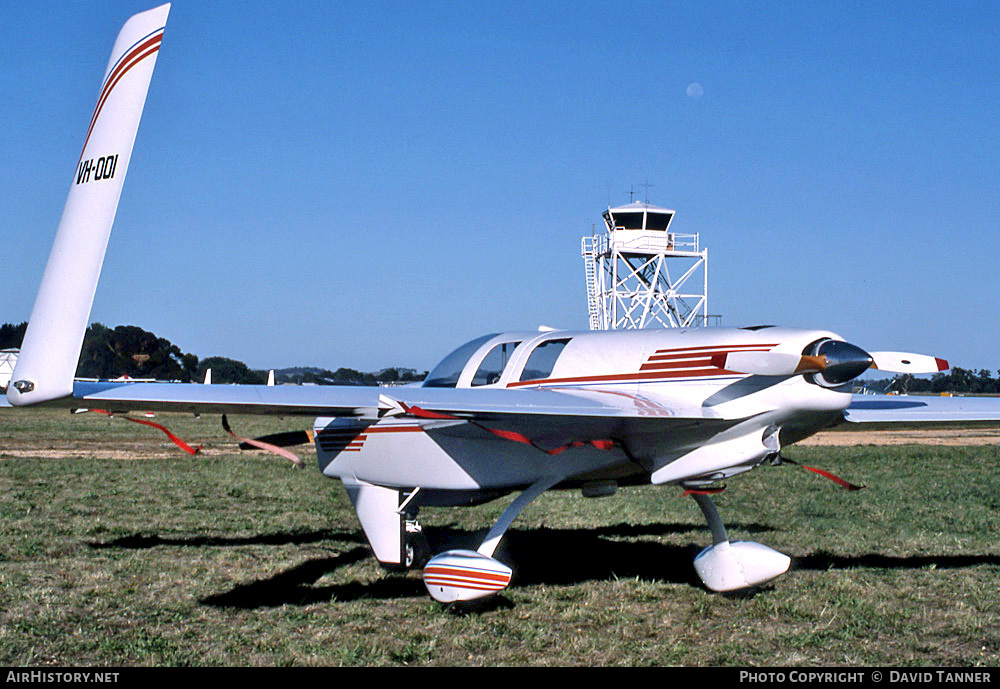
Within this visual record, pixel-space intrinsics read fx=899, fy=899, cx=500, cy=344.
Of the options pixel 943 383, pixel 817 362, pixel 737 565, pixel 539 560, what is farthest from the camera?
pixel 943 383

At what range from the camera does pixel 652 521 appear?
1322cm

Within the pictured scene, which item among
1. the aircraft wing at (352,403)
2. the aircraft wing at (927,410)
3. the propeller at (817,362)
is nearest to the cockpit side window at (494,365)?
the aircraft wing at (352,403)

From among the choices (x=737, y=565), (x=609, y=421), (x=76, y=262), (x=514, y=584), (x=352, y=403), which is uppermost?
(x=76, y=262)

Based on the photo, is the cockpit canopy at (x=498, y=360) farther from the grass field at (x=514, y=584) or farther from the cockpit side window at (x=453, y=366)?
the grass field at (x=514, y=584)

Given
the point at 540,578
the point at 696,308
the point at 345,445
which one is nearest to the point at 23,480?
the point at 345,445

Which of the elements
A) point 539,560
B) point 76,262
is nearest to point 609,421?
point 539,560

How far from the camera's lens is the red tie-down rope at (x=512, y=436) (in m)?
6.66

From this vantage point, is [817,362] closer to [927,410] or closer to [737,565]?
[737,565]

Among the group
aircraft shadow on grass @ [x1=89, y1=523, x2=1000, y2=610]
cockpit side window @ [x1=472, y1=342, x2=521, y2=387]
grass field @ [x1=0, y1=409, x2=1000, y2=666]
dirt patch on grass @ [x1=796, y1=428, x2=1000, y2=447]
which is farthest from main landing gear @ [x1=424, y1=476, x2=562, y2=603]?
dirt patch on grass @ [x1=796, y1=428, x2=1000, y2=447]

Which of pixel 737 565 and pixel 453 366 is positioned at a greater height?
pixel 453 366

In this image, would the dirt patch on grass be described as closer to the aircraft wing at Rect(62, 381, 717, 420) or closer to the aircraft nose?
the aircraft nose

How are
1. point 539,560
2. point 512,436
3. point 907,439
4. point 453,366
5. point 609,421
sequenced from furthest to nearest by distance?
point 907,439 < point 539,560 < point 453,366 < point 609,421 < point 512,436

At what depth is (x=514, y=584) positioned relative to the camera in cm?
883

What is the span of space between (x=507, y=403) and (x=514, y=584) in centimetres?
272
